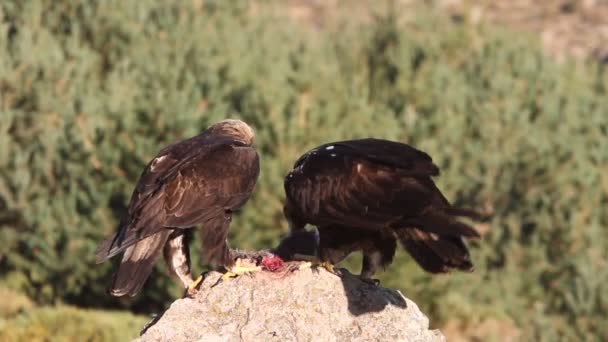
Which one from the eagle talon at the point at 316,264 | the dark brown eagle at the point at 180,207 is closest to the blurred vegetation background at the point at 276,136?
the dark brown eagle at the point at 180,207

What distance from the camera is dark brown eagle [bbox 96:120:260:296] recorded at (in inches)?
307

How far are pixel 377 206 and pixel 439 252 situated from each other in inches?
18.4

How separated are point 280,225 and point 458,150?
3.79 m

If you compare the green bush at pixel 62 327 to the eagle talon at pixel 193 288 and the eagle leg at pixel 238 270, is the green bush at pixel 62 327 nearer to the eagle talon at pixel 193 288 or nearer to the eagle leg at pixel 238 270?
the eagle talon at pixel 193 288

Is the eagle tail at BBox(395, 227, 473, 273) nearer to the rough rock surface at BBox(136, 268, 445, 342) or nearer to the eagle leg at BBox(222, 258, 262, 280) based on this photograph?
the rough rock surface at BBox(136, 268, 445, 342)

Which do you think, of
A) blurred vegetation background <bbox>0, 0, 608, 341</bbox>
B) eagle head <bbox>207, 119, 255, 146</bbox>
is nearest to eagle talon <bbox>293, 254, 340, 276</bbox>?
eagle head <bbox>207, 119, 255, 146</bbox>

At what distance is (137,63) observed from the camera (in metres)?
17.2

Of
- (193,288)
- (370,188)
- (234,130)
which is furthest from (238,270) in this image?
(234,130)

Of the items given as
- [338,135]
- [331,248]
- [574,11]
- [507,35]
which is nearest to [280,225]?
[338,135]

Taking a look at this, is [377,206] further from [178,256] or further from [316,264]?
[178,256]

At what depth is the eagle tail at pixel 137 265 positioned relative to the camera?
25.3 ft

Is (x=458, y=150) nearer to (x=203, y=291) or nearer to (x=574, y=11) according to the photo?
(x=203, y=291)

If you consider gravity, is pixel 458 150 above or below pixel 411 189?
below

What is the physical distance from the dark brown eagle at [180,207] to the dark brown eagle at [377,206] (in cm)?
42
